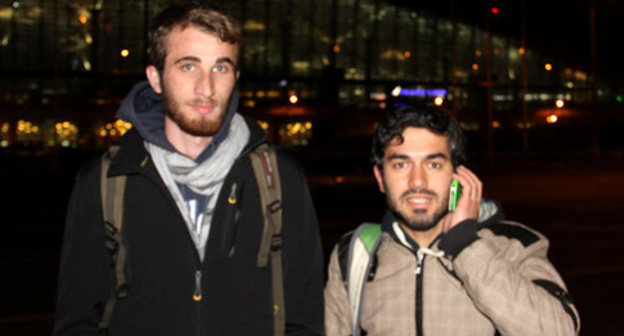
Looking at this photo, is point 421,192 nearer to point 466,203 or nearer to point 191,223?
point 466,203

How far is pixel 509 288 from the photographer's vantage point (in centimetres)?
228

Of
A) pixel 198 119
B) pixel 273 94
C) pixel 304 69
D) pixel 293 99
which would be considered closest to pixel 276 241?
pixel 198 119

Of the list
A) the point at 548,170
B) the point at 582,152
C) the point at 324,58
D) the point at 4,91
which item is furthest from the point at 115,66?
the point at 582,152

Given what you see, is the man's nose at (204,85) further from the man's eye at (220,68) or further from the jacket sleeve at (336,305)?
the jacket sleeve at (336,305)

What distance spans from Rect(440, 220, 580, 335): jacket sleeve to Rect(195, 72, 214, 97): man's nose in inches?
43.6

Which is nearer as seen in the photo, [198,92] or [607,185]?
[198,92]

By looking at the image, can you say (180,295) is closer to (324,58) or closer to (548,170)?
(548,170)

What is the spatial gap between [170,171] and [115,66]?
41.8 m

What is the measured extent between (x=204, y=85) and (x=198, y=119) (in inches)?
5.3

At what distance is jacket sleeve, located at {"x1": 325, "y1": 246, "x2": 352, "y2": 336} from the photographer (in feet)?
8.64

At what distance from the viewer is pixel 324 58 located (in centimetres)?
4688

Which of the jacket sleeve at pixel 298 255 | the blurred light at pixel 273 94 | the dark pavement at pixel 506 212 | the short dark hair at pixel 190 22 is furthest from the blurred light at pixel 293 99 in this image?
the jacket sleeve at pixel 298 255

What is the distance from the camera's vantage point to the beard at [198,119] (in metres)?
2.33

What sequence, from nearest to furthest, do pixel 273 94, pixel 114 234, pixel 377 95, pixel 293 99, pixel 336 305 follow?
pixel 114 234, pixel 336 305, pixel 293 99, pixel 273 94, pixel 377 95
